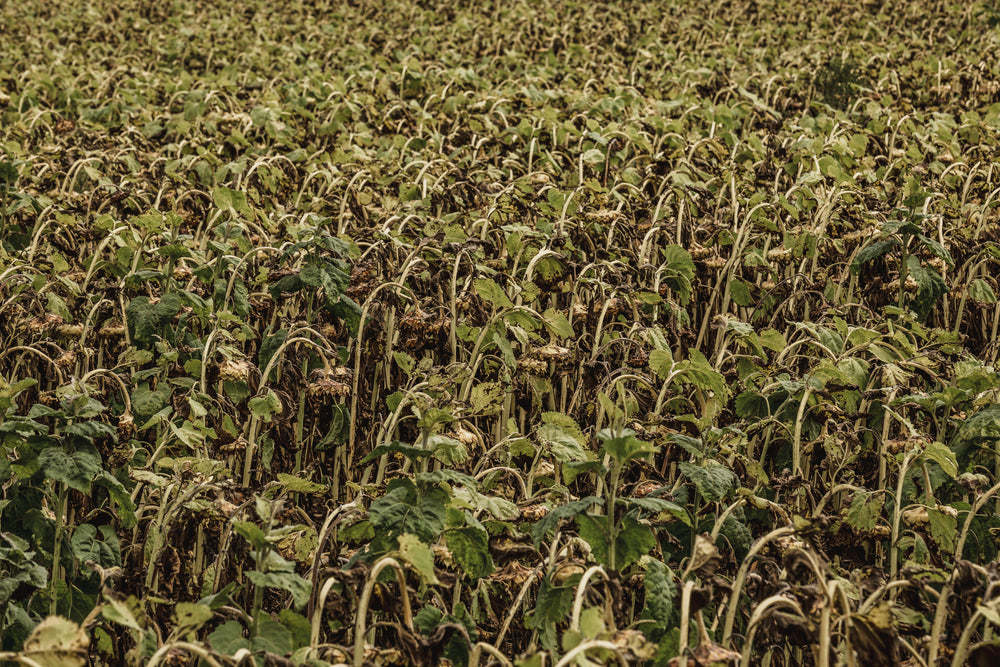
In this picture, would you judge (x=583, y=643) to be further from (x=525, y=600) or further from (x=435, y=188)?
(x=435, y=188)

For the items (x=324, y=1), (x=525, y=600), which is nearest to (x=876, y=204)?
(x=525, y=600)

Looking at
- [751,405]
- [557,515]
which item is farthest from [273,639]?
[751,405]

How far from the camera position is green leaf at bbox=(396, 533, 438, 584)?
6.52 feet

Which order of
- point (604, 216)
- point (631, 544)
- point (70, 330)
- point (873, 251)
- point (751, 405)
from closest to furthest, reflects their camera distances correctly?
point (631, 544), point (751, 405), point (70, 330), point (873, 251), point (604, 216)

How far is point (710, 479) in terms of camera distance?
7.53 feet

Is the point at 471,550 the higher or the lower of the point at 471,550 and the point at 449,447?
the lower

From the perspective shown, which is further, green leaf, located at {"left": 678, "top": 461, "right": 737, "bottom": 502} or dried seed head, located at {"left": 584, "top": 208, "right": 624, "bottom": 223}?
dried seed head, located at {"left": 584, "top": 208, "right": 624, "bottom": 223}

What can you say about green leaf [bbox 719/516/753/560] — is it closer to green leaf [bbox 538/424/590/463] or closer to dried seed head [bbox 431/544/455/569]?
green leaf [bbox 538/424/590/463]

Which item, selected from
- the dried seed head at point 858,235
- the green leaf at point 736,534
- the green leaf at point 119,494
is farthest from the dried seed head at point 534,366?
the dried seed head at point 858,235

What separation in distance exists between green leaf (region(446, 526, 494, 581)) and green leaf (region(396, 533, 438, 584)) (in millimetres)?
186

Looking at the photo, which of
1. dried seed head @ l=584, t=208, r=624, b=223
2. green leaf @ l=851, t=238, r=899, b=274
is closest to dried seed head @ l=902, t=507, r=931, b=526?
green leaf @ l=851, t=238, r=899, b=274

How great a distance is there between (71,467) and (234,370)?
1.92ft

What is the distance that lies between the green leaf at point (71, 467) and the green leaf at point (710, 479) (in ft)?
4.26

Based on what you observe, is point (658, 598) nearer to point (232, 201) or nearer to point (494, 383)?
point (494, 383)
